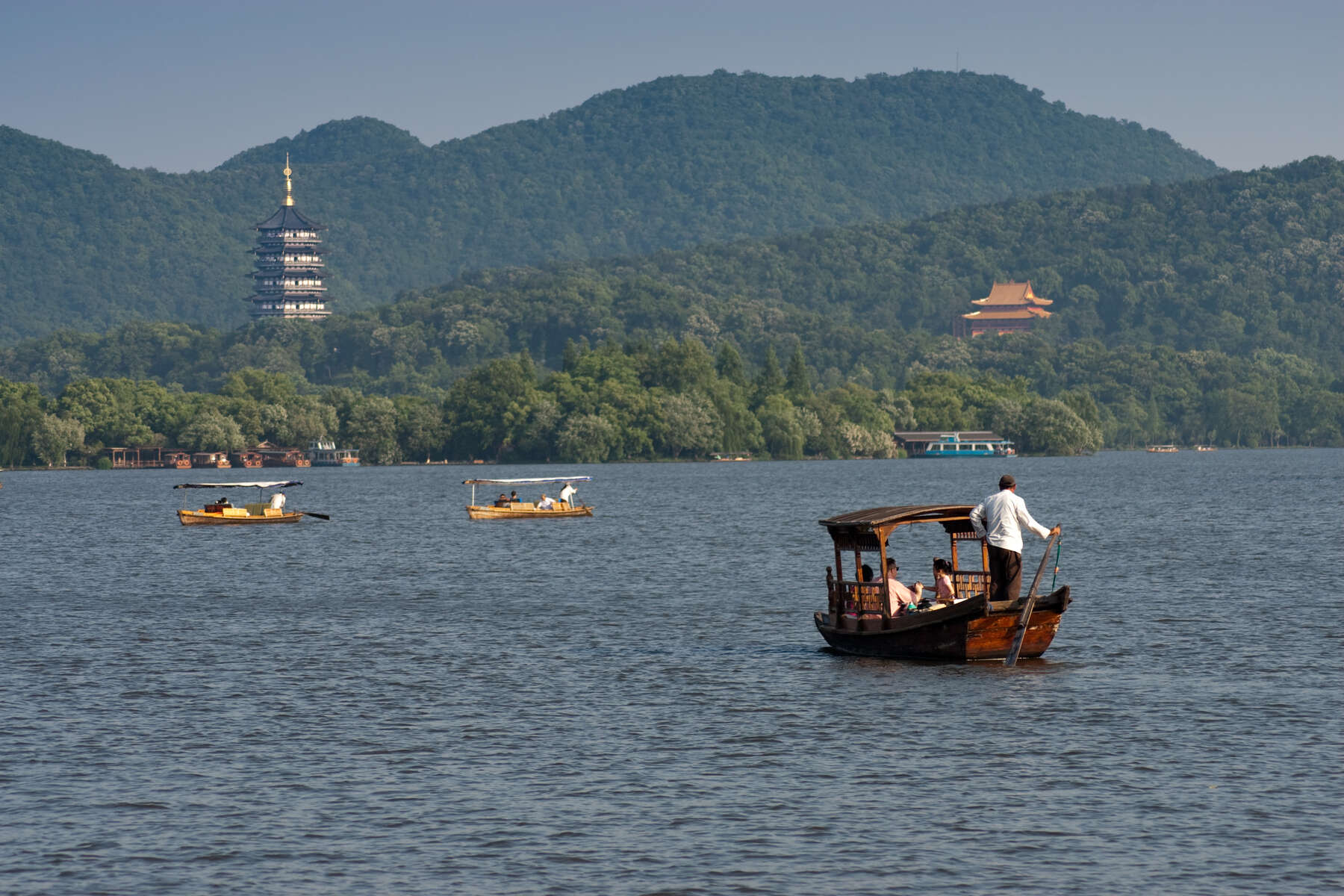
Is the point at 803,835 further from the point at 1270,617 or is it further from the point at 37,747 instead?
the point at 1270,617

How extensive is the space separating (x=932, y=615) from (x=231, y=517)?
8006 cm

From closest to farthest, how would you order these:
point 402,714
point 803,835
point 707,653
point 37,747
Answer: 1. point 803,835
2. point 37,747
3. point 402,714
4. point 707,653

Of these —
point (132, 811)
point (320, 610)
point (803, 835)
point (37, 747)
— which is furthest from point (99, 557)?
point (803, 835)

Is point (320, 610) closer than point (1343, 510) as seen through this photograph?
Yes

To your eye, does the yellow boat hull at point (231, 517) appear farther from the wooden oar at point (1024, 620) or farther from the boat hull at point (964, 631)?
the wooden oar at point (1024, 620)

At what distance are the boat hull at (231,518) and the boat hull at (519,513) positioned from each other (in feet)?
38.2

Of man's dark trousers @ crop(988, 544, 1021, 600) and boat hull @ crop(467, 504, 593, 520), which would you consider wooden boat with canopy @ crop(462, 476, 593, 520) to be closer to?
boat hull @ crop(467, 504, 593, 520)

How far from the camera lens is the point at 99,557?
87250mm

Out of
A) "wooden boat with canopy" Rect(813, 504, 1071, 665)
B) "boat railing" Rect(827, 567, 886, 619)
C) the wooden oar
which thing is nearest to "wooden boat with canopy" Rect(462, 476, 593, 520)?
"boat railing" Rect(827, 567, 886, 619)

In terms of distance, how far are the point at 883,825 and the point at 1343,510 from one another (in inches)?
3937

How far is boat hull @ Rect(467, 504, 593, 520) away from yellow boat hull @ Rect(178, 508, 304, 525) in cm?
1167

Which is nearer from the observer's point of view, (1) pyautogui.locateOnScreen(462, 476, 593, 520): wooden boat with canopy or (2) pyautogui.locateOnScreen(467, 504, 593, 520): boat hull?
(2) pyautogui.locateOnScreen(467, 504, 593, 520): boat hull

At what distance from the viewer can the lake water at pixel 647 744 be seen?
2458 centimetres

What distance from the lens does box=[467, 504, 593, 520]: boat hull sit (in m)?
116
